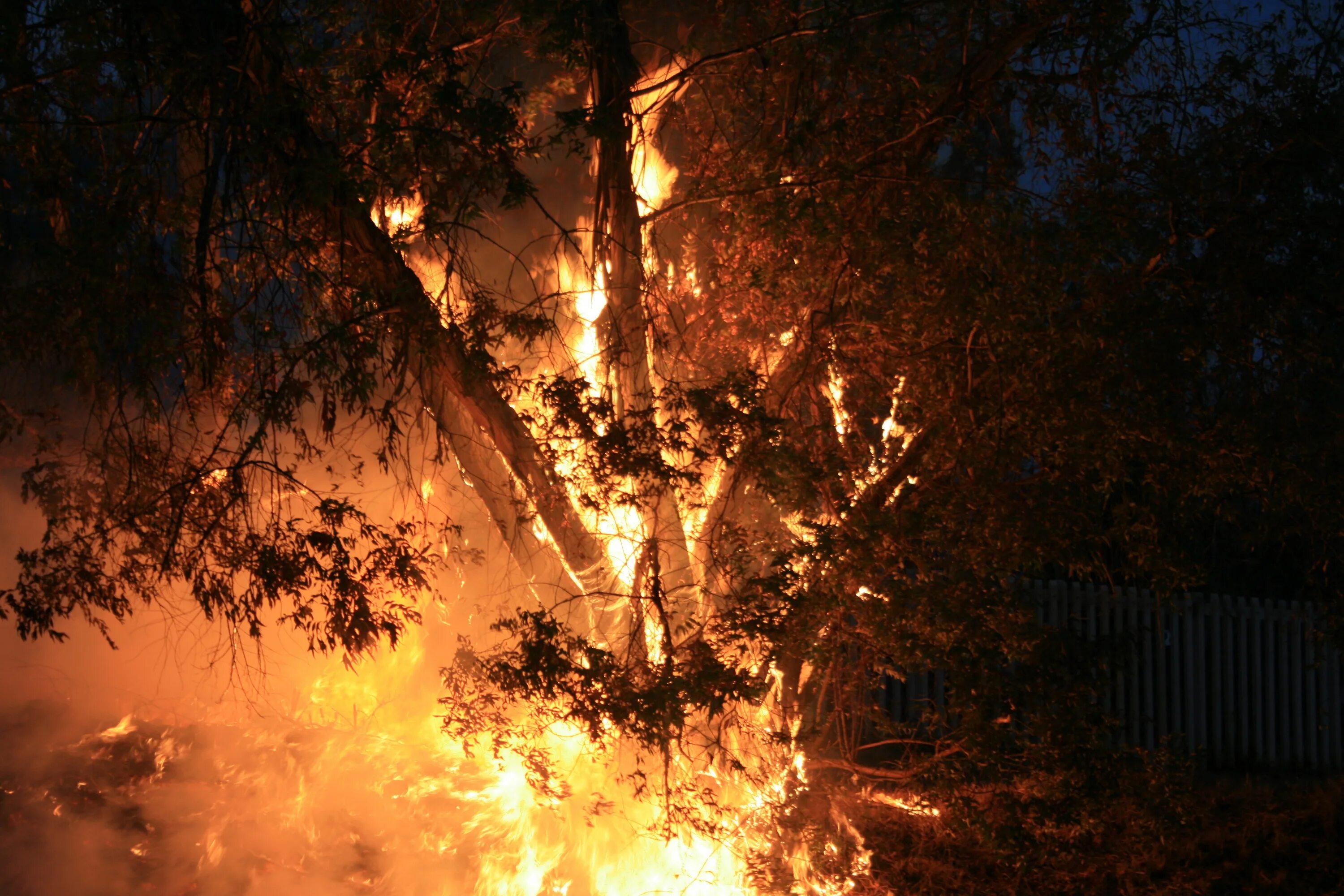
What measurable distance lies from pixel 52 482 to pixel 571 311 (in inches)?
129

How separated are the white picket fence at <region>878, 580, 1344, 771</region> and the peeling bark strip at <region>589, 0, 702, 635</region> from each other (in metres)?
3.75

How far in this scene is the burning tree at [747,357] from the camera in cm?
549

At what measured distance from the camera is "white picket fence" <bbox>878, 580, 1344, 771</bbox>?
10.2 m

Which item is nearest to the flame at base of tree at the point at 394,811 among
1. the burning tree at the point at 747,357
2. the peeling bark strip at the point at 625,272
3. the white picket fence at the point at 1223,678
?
the burning tree at the point at 747,357

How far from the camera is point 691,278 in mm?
7898

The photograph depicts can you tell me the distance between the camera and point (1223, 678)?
10.6m

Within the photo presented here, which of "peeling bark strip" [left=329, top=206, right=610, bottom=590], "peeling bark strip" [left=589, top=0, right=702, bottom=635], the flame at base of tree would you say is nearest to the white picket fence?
the flame at base of tree

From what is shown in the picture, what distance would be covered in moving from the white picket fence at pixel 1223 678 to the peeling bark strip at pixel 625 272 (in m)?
3.75

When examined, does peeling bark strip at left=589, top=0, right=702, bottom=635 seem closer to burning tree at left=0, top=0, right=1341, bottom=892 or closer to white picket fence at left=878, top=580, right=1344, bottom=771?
burning tree at left=0, top=0, right=1341, bottom=892

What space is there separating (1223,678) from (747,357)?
21.1 ft

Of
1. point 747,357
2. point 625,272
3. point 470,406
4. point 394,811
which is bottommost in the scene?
point 394,811

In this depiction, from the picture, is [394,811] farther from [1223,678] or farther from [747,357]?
[1223,678]

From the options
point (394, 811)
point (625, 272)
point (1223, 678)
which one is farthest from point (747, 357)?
point (1223, 678)

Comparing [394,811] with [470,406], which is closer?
[470,406]
